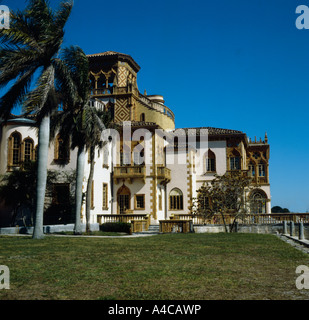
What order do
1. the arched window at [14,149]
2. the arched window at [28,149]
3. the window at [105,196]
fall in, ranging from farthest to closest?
the window at [105,196]
the arched window at [28,149]
the arched window at [14,149]

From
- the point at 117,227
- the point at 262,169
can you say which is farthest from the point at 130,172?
the point at 262,169

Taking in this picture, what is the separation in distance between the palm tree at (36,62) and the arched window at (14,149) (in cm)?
1201

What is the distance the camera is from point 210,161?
42469 mm

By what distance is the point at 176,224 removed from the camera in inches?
1175

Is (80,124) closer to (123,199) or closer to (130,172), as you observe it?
(130,172)

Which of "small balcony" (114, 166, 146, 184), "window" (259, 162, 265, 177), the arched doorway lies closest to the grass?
"small balcony" (114, 166, 146, 184)

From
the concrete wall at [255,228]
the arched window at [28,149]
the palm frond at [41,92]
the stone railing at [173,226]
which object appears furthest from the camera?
the arched window at [28,149]

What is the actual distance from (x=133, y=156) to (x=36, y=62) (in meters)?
20.0

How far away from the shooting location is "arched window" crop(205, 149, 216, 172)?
42.3 m

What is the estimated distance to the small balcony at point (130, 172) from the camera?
37.4 meters

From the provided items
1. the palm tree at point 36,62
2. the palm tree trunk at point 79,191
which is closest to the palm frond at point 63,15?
the palm tree at point 36,62

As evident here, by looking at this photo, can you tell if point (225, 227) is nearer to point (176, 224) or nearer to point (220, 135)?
point (176, 224)

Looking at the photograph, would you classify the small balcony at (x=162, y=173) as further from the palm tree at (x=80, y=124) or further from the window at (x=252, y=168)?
the window at (x=252, y=168)
